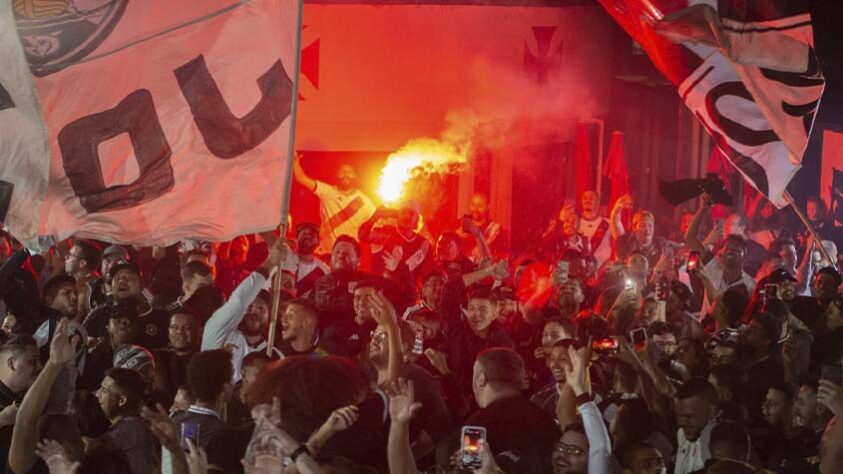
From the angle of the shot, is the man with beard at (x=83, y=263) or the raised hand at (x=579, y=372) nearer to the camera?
the raised hand at (x=579, y=372)

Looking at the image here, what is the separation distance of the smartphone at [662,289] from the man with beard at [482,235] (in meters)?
2.87

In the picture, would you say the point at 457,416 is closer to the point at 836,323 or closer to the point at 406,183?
the point at 836,323

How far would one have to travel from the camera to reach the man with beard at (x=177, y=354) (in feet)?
26.8

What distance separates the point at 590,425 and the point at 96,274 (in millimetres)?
6078

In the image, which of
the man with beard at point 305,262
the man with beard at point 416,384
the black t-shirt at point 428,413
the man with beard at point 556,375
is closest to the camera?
the man with beard at point 416,384

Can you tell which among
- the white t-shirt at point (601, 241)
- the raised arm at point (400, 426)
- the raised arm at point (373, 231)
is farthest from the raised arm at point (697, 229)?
the raised arm at point (400, 426)

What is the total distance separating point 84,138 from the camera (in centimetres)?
745

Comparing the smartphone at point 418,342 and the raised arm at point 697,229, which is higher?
the raised arm at point 697,229

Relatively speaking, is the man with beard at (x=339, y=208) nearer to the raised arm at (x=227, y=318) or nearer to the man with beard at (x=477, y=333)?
the man with beard at (x=477, y=333)

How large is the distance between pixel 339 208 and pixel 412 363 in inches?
308

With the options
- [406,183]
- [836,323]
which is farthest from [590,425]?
[406,183]

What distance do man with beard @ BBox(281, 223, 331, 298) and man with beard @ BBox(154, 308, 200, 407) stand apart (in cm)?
280

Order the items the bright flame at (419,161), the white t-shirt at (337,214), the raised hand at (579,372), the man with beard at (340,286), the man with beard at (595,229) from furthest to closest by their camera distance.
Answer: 1. the bright flame at (419,161)
2. the white t-shirt at (337,214)
3. the man with beard at (595,229)
4. the man with beard at (340,286)
5. the raised hand at (579,372)

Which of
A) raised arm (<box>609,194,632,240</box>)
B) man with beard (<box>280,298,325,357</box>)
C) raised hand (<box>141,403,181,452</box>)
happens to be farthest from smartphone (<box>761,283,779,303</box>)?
raised hand (<box>141,403,181,452</box>)
